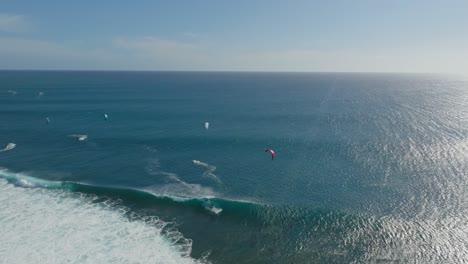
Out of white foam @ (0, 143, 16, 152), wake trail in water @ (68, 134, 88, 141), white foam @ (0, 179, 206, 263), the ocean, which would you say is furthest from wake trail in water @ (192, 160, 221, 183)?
white foam @ (0, 143, 16, 152)

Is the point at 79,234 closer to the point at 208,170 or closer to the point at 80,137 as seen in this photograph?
the point at 208,170

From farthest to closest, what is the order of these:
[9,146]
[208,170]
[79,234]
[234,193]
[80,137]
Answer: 1. [80,137]
2. [9,146]
3. [208,170]
4. [234,193]
5. [79,234]

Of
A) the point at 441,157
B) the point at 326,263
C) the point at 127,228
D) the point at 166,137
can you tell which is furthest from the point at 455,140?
the point at 127,228

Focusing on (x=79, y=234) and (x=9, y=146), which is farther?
(x=9, y=146)

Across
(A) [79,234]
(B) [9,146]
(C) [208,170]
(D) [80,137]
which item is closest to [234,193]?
(C) [208,170]

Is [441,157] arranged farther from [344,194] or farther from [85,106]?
[85,106]

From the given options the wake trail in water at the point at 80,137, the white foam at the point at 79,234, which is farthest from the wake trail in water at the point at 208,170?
the wake trail in water at the point at 80,137

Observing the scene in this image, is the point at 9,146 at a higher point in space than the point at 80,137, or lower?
lower
